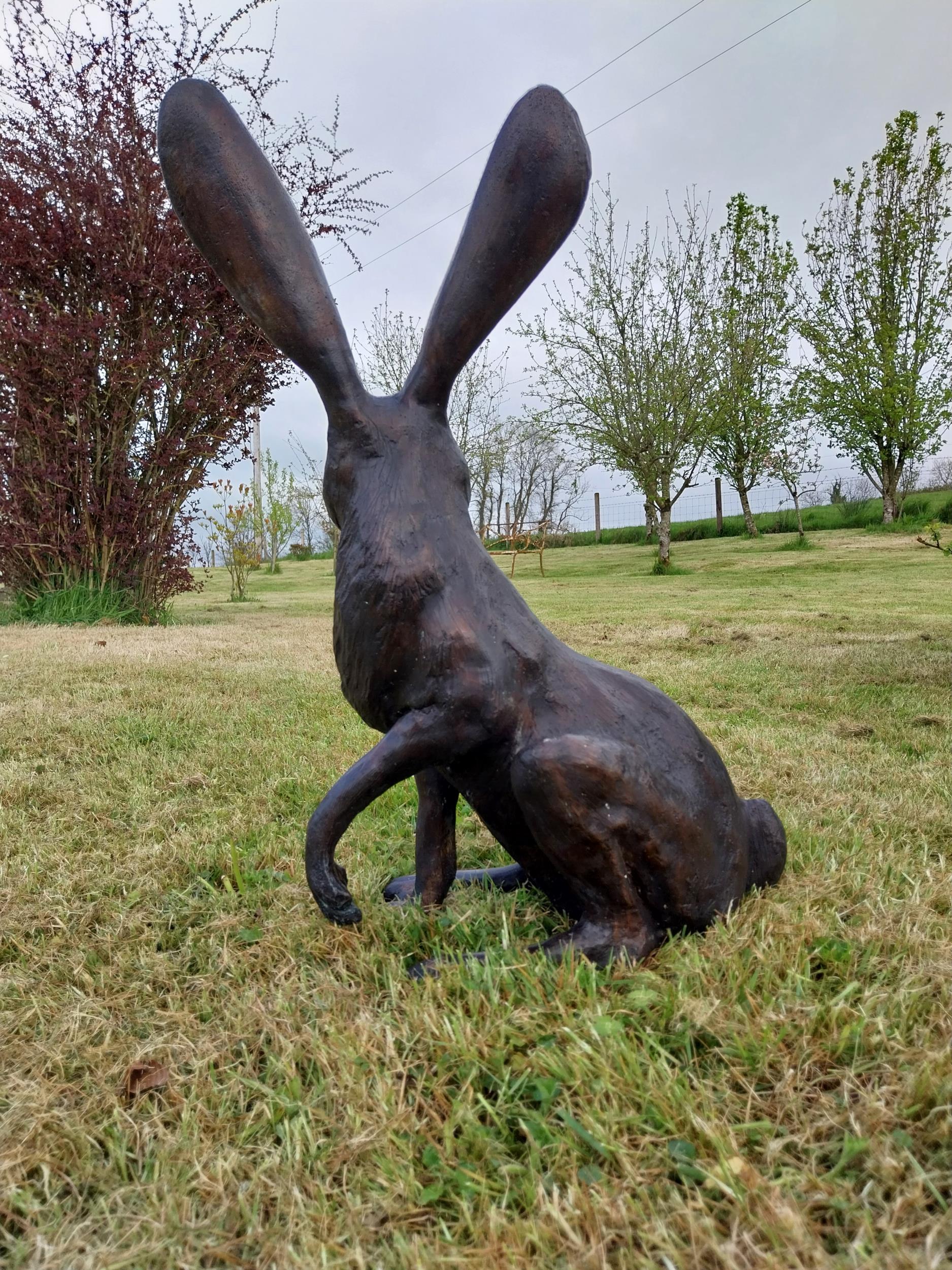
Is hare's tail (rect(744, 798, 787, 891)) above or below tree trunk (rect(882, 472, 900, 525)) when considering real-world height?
below

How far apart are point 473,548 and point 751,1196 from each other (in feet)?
3.88

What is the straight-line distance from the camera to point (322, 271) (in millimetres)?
1685

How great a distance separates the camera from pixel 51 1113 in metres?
1.31

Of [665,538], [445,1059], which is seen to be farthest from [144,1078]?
[665,538]

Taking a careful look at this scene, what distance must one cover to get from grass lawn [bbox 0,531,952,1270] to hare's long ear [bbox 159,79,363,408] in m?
1.28

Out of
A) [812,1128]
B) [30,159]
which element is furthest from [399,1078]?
[30,159]

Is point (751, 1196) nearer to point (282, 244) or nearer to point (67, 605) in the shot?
point (282, 244)

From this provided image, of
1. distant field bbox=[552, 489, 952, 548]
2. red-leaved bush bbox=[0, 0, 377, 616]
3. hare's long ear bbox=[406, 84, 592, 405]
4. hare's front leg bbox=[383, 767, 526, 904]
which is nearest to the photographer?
hare's long ear bbox=[406, 84, 592, 405]

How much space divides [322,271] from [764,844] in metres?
1.64

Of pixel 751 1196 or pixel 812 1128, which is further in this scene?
pixel 812 1128

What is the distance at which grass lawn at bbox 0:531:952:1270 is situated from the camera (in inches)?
41.0

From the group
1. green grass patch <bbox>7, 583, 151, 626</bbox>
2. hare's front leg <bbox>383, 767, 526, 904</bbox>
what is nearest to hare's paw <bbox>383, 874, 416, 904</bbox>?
hare's front leg <bbox>383, 767, 526, 904</bbox>

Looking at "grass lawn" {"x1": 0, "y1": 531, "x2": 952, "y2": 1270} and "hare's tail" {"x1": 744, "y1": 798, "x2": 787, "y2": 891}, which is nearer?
"grass lawn" {"x1": 0, "y1": 531, "x2": 952, "y2": 1270}

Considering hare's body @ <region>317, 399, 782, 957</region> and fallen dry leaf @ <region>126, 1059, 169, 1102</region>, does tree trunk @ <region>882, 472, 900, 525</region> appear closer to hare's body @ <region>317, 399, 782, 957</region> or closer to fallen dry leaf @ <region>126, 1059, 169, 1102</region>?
hare's body @ <region>317, 399, 782, 957</region>
